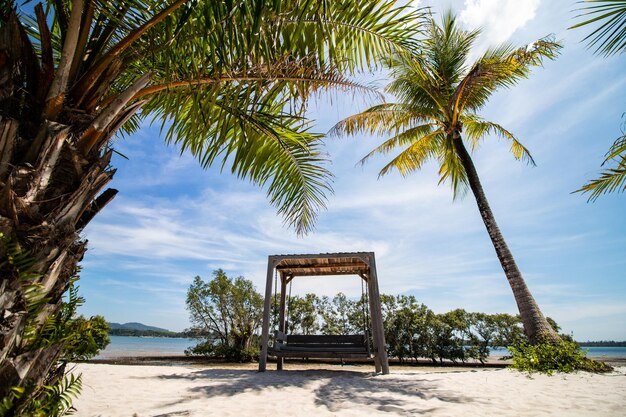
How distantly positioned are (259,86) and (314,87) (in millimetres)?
544

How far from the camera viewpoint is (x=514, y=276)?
7664mm

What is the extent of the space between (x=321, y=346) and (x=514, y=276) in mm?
5309

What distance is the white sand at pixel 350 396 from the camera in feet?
11.5

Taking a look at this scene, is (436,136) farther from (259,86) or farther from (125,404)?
(125,404)

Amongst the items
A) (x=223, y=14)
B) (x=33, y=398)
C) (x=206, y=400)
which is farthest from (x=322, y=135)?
(x=206, y=400)

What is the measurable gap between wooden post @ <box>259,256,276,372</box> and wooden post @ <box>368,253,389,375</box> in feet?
8.69

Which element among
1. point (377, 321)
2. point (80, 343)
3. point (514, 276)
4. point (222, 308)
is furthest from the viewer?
point (222, 308)

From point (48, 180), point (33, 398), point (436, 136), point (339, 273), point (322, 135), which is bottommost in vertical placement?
point (33, 398)

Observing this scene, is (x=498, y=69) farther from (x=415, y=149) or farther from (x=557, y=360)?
(x=557, y=360)

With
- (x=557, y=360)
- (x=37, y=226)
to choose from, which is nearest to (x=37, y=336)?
(x=37, y=226)

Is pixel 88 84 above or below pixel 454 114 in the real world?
below

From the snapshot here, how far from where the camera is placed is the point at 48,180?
1.61 m

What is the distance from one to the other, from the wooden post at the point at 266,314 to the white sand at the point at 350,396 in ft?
4.66

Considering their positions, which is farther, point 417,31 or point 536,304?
point 536,304
